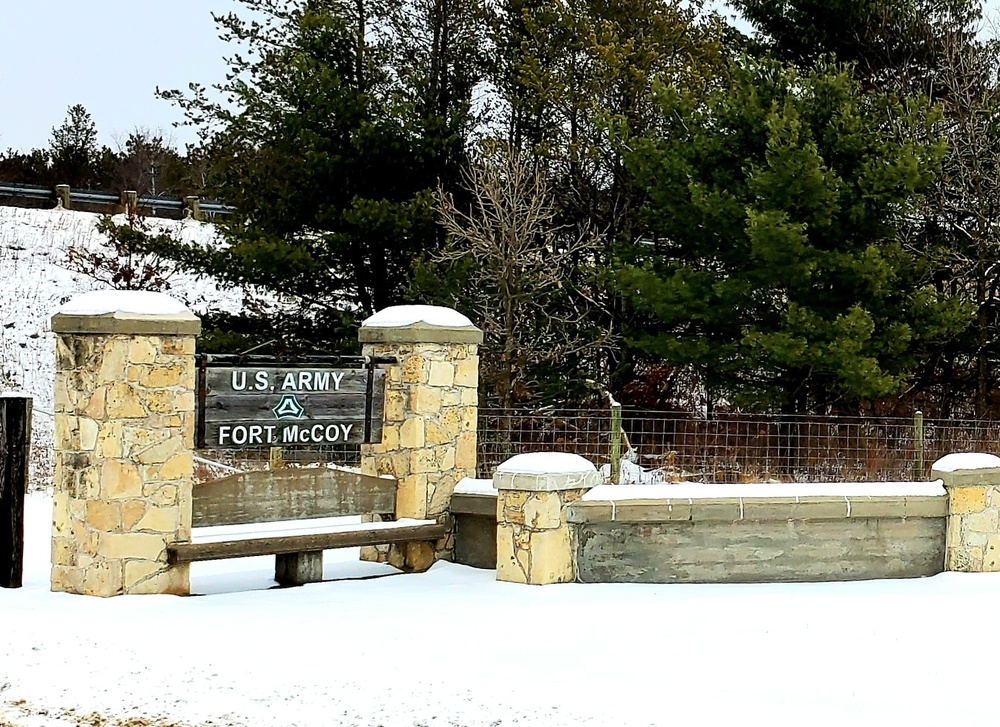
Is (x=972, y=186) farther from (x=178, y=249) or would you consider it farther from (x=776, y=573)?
(x=178, y=249)

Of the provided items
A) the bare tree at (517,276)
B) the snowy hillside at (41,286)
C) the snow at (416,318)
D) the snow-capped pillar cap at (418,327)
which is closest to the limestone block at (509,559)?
the snow-capped pillar cap at (418,327)

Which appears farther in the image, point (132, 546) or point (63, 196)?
point (63, 196)

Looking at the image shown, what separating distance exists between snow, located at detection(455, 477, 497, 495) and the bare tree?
6.18m

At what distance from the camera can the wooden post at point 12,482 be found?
24.2 feet

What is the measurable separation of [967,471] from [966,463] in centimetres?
9

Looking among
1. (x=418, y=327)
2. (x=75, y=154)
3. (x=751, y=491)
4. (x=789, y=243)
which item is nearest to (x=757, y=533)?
(x=751, y=491)

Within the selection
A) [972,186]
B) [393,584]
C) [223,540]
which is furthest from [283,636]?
[972,186]

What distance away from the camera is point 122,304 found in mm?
7102

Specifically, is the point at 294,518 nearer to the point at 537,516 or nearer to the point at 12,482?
the point at 537,516

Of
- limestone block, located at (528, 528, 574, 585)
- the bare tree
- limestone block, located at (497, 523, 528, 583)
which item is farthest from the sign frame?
the bare tree

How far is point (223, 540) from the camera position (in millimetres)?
7426

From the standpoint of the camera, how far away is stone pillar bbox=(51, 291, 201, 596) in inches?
277

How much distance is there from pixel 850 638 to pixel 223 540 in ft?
13.5

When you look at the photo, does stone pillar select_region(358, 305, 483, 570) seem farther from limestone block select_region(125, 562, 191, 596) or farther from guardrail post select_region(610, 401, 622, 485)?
guardrail post select_region(610, 401, 622, 485)
